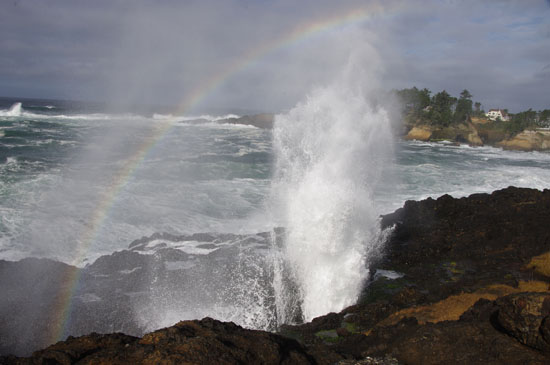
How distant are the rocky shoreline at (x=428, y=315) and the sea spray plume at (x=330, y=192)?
0.82m

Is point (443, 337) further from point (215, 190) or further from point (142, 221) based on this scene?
point (215, 190)

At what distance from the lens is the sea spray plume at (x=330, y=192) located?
31.1ft

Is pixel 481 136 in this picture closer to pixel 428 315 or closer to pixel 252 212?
pixel 252 212

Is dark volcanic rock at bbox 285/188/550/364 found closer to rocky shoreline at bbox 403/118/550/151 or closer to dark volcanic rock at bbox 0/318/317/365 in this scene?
dark volcanic rock at bbox 0/318/317/365

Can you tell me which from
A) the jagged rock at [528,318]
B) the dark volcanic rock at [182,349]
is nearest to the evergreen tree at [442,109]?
the jagged rock at [528,318]

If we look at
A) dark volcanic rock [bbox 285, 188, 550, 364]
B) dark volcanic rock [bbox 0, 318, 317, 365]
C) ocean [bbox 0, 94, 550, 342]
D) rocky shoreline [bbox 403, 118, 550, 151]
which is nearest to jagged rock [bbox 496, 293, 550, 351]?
dark volcanic rock [bbox 285, 188, 550, 364]

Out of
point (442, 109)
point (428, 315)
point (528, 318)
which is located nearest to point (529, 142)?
point (442, 109)

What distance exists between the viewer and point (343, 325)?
24.9 ft

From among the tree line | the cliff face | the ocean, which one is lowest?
the ocean

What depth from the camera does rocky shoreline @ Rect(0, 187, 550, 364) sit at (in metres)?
4.59

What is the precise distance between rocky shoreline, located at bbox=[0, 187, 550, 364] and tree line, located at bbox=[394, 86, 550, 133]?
59.6 metres

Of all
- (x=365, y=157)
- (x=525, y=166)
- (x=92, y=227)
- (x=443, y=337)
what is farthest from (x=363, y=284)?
(x=525, y=166)

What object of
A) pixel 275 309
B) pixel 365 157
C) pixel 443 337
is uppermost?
pixel 365 157

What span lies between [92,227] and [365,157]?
10.1m
